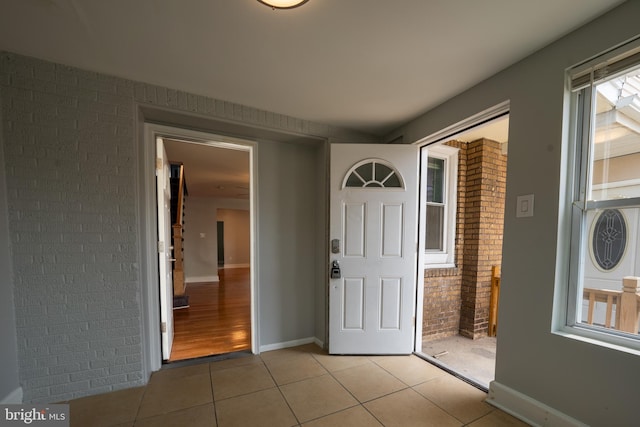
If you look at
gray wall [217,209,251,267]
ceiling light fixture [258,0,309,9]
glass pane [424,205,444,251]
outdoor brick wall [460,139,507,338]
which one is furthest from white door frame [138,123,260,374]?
gray wall [217,209,251,267]

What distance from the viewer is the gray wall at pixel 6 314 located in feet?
5.27

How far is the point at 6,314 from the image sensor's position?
1645mm

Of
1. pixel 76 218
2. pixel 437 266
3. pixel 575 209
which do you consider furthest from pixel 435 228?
pixel 76 218

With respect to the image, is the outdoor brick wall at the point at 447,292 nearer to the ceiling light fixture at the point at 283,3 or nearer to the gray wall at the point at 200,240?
the ceiling light fixture at the point at 283,3

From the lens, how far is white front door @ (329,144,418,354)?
102 inches

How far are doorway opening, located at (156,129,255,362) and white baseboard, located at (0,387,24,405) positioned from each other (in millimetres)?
890

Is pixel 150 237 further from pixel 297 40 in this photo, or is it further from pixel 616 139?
pixel 616 139

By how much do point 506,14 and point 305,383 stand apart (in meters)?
2.83

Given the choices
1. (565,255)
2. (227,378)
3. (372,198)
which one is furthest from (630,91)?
(227,378)

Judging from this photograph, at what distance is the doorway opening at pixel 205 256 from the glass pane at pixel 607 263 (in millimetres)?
2602

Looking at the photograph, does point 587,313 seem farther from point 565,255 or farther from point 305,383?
point 305,383

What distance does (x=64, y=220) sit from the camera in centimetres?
180

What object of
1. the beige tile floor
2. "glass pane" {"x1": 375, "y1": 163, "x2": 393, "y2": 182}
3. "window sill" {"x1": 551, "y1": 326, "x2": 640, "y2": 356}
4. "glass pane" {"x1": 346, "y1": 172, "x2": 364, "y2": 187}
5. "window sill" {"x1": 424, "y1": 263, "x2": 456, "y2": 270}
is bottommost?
the beige tile floor

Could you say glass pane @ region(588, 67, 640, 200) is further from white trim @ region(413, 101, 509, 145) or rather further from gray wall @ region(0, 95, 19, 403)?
gray wall @ region(0, 95, 19, 403)
